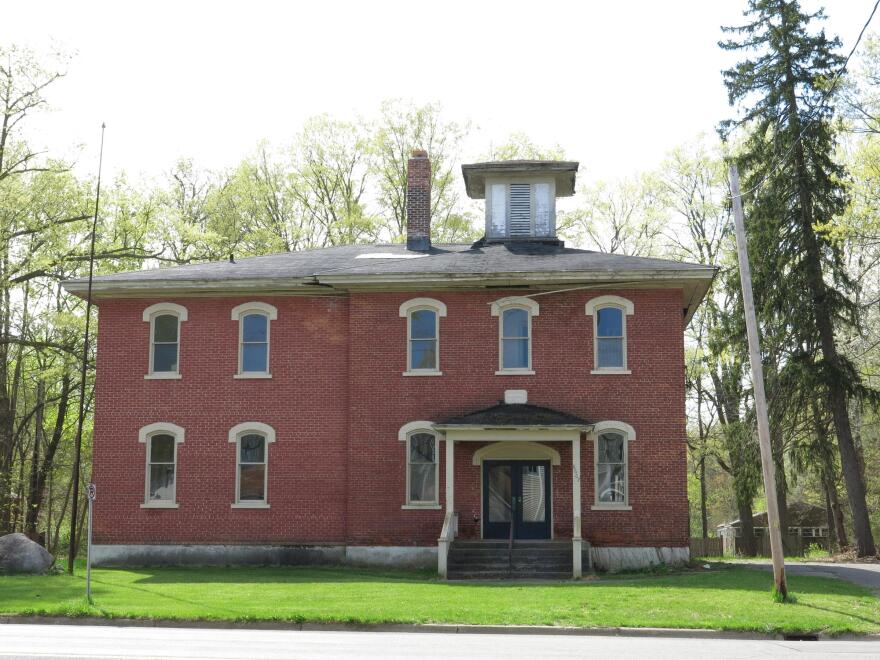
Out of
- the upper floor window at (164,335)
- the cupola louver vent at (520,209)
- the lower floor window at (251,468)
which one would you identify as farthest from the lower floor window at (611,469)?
the upper floor window at (164,335)

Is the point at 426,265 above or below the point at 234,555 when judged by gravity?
above

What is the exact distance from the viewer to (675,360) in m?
27.0

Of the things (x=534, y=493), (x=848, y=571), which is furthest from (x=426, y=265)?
(x=848, y=571)

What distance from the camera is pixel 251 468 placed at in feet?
91.8

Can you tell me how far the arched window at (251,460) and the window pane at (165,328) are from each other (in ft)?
10.5

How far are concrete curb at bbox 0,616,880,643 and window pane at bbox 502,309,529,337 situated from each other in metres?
12.3

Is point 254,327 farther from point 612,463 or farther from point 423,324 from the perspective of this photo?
point 612,463

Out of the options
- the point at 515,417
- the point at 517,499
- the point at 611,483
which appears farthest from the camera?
the point at 517,499

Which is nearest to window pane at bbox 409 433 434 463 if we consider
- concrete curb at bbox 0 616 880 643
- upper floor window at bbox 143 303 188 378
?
upper floor window at bbox 143 303 188 378

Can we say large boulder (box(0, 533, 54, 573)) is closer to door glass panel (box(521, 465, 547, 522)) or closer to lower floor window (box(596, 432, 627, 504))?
door glass panel (box(521, 465, 547, 522))

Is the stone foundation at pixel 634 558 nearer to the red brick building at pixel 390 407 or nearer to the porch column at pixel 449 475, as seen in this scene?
the red brick building at pixel 390 407

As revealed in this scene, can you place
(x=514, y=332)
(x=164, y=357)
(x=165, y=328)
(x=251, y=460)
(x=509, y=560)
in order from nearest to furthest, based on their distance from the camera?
1. (x=509, y=560)
2. (x=514, y=332)
3. (x=251, y=460)
4. (x=164, y=357)
5. (x=165, y=328)

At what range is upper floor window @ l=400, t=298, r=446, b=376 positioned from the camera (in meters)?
27.7

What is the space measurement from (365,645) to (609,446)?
555 inches
